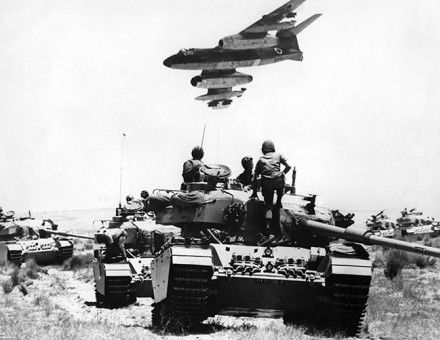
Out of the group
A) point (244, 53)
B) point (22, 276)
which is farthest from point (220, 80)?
point (22, 276)

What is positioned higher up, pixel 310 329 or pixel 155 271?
pixel 155 271

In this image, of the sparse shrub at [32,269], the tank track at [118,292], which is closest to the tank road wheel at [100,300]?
the tank track at [118,292]

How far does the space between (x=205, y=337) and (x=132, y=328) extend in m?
1.33

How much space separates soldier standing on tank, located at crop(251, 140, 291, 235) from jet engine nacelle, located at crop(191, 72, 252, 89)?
59.7 feet

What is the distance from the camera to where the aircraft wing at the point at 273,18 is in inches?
1056

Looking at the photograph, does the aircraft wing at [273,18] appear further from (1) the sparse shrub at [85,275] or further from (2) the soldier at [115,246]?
(2) the soldier at [115,246]

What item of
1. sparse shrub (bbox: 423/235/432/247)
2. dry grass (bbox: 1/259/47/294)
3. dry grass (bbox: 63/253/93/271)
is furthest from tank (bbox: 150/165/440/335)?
sparse shrub (bbox: 423/235/432/247)

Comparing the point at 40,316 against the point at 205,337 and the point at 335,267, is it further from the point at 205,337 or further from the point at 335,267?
the point at 335,267

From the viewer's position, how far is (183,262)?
29.9ft

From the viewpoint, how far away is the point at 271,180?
34.3 feet

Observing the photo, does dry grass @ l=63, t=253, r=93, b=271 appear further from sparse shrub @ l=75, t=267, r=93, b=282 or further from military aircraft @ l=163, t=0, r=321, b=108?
military aircraft @ l=163, t=0, r=321, b=108

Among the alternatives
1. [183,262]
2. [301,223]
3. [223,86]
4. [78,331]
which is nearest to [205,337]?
[183,262]

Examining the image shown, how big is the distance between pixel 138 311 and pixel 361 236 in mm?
5572

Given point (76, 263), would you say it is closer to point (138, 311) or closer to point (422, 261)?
point (138, 311)
